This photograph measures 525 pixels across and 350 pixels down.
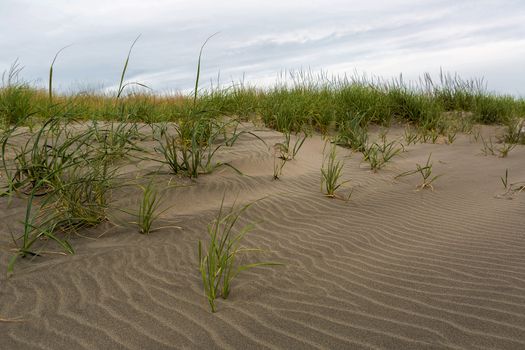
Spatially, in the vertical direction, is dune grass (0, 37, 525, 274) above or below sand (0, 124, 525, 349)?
above

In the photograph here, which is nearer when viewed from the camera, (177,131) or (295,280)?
(295,280)

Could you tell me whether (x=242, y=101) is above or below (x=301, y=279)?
above

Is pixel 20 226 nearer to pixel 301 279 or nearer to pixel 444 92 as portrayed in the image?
pixel 301 279

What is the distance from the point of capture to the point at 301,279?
8.22 feet

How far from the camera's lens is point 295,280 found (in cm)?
249

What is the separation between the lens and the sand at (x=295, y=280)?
78.3 inches

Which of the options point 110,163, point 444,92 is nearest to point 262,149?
point 110,163

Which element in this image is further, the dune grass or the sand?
the dune grass

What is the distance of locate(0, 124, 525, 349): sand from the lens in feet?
6.52

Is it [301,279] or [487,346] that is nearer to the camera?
[487,346]

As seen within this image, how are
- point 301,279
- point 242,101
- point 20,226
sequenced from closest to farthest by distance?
point 301,279, point 20,226, point 242,101

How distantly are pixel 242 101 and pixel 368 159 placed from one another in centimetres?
287

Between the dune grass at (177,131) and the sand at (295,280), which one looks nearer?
the sand at (295,280)

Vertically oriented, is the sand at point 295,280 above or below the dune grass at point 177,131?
below
